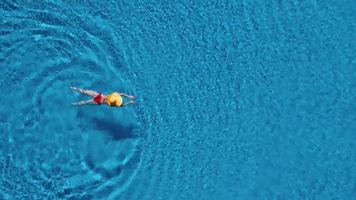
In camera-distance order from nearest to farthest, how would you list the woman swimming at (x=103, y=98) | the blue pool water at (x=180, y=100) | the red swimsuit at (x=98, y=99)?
the woman swimming at (x=103, y=98) → the red swimsuit at (x=98, y=99) → the blue pool water at (x=180, y=100)

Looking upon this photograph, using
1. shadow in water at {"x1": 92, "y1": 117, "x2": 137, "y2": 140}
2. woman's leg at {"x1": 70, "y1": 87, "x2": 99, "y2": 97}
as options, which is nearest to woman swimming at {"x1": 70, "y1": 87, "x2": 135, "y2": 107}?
woman's leg at {"x1": 70, "y1": 87, "x2": 99, "y2": 97}

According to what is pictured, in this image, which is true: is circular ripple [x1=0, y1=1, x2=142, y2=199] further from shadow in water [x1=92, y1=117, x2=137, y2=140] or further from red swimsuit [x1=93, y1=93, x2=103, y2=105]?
red swimsuit [x1=93, y1=93, x2=103, y2=105]

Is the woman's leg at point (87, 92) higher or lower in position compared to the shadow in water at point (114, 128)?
Answer: higher

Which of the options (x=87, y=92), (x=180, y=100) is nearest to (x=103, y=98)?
(x=87, y=92)

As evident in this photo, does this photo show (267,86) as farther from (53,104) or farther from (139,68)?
(53,104)

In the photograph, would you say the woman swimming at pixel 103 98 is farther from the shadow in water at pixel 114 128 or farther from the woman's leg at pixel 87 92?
the shadow in water at pixel 114 128

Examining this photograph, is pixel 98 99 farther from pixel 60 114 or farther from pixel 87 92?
pixel 60 114

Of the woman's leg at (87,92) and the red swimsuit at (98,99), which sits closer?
the red swimsuit at (98,99)

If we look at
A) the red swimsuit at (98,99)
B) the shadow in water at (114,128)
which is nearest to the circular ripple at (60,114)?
the shadow in water at (114,128)

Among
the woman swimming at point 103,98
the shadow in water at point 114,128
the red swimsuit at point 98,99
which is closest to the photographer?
the woman swimming at point 103,98
